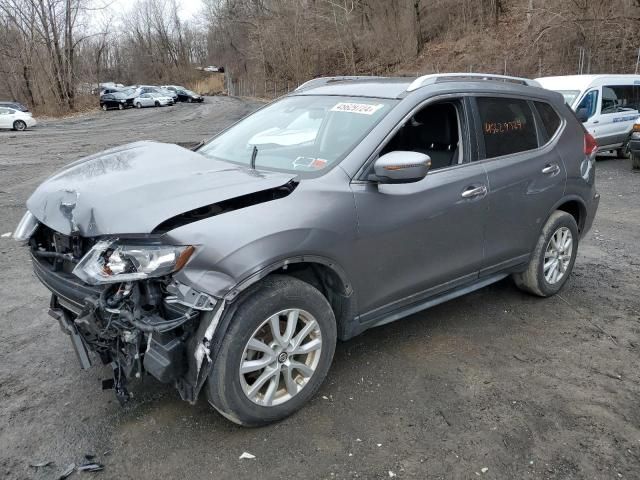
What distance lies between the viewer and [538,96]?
4430 millimetres

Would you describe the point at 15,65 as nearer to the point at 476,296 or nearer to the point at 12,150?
the point at 12,150

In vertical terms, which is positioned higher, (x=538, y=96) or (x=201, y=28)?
(x=201, y=28)

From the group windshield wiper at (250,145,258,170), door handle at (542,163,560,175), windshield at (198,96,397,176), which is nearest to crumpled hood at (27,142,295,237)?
windshield wiper at (250,145,258,170)

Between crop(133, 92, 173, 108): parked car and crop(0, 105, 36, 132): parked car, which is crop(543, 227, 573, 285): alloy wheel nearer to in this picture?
crop(0, 105, 36, 132): parked car

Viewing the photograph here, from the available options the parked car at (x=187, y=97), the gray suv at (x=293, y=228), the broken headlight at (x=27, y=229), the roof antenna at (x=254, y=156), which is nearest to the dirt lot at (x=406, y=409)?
the gray suv at (x=293, y=228)

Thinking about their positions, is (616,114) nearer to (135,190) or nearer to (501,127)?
(501,127)

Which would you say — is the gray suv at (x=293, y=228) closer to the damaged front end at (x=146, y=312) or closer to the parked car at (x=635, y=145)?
the damaged front end at (x=146, y=312)

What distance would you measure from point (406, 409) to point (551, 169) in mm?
2400

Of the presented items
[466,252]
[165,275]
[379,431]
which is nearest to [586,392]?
[466,252]

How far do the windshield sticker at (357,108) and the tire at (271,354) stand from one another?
132 centimetres

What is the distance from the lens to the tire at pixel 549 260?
4.43 metres

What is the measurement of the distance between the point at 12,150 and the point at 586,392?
1806 cm

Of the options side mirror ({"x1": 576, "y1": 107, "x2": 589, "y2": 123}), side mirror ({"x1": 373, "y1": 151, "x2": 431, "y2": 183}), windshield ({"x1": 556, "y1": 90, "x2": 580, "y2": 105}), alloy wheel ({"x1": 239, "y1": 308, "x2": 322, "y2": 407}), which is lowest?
alloy wheel ({"x1": 239, "y1": 308, "x2": 322, "y2": 407})

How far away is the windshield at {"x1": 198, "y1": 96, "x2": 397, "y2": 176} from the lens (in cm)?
339
